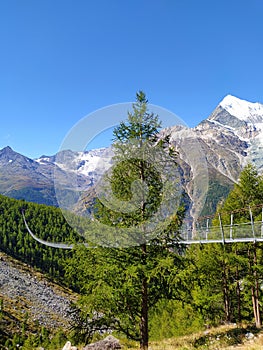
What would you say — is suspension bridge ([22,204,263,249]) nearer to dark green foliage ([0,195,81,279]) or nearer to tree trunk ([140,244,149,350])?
tree trunk ([140,244,149,350])

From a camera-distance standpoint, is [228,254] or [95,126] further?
[228,254]

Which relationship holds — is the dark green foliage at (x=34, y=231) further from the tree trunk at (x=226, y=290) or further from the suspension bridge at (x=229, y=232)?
the tree trunk at (x=226, y=290)

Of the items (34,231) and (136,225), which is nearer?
(136,225)

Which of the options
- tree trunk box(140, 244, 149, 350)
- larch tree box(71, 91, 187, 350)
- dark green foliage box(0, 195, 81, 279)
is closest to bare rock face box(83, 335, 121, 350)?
larch tree box(71, 91, 187, 350)

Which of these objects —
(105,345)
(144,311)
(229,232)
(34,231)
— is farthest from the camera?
(34,231)

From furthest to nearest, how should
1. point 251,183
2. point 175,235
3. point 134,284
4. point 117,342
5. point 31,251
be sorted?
point 31,251 < point 251,183 < point 117,342 < point 175,235 < point 134,284

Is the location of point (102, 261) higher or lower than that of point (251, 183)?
lower

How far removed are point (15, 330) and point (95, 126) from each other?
66494 millimetres

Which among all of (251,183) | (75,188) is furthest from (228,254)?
(75,188)

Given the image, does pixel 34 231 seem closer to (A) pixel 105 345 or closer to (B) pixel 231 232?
(A) pixel 105 345

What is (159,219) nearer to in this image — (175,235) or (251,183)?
(175,235)

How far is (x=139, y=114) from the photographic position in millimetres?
10805

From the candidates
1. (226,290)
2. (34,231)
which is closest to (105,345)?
(226,290)

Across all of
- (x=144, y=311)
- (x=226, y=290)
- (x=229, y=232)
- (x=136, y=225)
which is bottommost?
(x=226, y=290)
